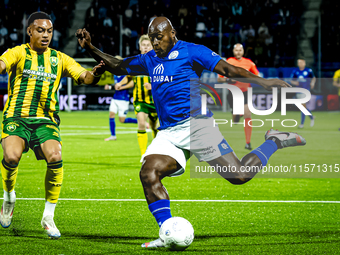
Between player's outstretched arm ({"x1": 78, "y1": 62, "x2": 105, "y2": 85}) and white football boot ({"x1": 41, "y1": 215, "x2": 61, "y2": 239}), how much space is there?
3.90ft

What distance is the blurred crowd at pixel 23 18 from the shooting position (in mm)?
25859

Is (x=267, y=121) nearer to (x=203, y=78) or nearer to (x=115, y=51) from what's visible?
(x=203, y=78)

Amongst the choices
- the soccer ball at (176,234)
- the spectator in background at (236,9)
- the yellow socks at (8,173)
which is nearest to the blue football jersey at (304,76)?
the spectator in background at (236,9)

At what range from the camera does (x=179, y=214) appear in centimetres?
520

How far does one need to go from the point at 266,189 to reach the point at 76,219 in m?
2.81

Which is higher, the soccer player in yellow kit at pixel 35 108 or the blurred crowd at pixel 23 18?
the blurred crowd at pixel 23 18

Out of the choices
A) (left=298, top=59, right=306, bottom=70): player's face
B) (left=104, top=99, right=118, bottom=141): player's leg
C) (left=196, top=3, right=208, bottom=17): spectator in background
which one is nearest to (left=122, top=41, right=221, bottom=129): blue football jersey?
(left=104, top=99, right=118, bottom=141): player's leg

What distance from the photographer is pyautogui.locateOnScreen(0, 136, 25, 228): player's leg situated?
436 centimetres

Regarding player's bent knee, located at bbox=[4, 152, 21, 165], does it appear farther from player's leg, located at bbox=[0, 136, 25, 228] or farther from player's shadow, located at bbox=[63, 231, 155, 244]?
player's shadow, located at bbox=[63, 231, 155, 244]

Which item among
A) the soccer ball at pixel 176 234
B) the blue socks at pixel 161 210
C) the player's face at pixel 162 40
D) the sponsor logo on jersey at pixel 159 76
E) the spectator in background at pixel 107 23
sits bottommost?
the soccer ball at pixel 176 234

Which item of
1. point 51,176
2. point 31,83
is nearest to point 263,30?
point 31,83

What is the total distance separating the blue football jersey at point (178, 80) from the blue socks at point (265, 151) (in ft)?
2.81

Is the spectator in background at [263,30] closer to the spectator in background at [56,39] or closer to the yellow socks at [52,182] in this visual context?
the spectator in background at [56,39]

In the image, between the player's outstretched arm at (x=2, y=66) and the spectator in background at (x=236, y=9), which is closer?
the player's outstretched arm at (x=2, y=66)
